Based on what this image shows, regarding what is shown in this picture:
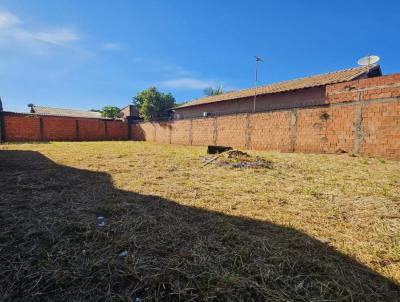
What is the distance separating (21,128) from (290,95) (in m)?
20.0

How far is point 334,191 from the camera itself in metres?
3.85

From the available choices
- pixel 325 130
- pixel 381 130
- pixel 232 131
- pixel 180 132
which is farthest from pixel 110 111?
pixel 381 130

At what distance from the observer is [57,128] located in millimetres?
18859

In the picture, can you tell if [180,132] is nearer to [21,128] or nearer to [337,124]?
[337,124]

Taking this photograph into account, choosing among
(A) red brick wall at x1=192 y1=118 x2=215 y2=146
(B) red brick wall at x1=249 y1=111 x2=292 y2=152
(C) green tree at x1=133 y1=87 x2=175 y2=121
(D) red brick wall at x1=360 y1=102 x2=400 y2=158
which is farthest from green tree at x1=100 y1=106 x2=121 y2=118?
(D) red brick wall at x1=360 y1=102 x2=400 y2=158

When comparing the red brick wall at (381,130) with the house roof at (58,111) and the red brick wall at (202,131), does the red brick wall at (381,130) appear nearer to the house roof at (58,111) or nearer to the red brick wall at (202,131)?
the red brick wall at (202,131)

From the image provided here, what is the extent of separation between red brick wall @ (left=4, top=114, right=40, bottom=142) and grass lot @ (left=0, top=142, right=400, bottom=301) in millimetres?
17025

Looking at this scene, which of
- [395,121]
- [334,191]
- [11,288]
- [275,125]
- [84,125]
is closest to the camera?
[11,288]

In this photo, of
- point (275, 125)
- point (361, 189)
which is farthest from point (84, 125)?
point (361, 189)

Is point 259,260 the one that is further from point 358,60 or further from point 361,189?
point 358,60

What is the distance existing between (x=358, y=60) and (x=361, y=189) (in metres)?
8.86

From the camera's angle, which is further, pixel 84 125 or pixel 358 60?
pixel 84 125

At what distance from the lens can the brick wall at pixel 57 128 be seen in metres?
17.0

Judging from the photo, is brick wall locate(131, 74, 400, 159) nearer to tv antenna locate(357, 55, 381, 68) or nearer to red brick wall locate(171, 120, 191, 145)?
tv antenna locate(357, 55, 381, 68)
